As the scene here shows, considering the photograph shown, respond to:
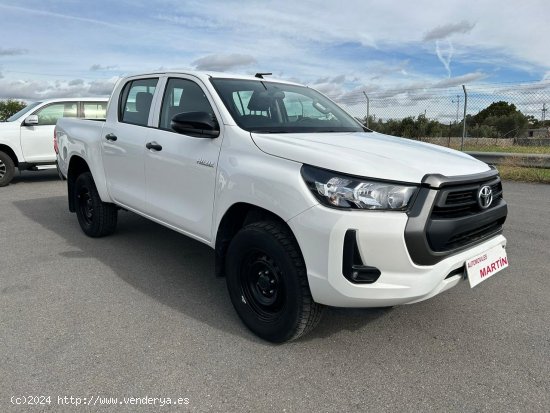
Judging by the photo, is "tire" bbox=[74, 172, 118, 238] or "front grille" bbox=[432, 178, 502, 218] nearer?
"front grille" bbox=[432, 178, 502, 218]

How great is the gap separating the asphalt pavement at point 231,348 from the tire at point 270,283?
157mm

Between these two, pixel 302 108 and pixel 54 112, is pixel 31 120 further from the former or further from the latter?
pixel 302 108

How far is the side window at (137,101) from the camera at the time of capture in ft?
13.8

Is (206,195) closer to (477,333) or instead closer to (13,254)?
(477,333)

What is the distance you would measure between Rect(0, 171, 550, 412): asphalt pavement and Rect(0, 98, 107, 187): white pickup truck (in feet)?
19.5

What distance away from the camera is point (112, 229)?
5297 millimetres

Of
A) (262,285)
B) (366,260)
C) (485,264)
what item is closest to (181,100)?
(262,285)

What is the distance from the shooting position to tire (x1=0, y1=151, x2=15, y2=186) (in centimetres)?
928

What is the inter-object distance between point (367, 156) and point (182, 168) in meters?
1.55

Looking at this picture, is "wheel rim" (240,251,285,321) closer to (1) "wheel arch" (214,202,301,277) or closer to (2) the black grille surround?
(1) "wheel arch" (214,202,301,277)

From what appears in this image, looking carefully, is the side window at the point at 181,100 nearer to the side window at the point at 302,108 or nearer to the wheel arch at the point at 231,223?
the side window at the point at 302,108

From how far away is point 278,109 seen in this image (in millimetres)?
3697

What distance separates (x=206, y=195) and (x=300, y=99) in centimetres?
135

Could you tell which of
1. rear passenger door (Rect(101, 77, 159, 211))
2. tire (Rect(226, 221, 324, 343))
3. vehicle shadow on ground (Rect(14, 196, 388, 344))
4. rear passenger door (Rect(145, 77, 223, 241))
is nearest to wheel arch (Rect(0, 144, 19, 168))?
vehicle shadow on ground (Rect(14, 196, 388, 344))
